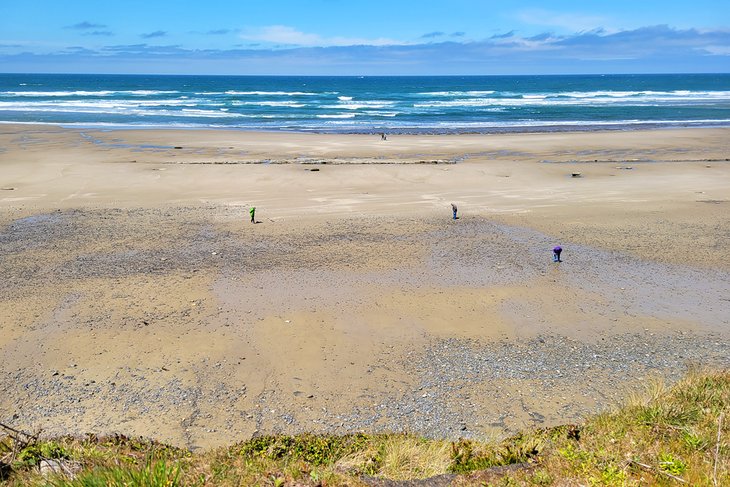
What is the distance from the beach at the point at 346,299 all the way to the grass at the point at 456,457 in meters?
1.24

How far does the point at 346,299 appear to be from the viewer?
11.4 metres

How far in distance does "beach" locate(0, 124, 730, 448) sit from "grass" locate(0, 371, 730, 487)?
1.24m

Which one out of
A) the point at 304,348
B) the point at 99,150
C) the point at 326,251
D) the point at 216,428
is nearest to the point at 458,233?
the point at 326,251

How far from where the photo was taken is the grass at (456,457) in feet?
15.0

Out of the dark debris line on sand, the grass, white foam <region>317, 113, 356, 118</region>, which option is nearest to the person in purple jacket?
the dark debris line on sand

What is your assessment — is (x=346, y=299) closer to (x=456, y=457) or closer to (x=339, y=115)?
(x=456, y=457)

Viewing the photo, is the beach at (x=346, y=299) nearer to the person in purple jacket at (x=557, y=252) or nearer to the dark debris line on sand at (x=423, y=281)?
the dark debris line on sand at (x=423, y=281)

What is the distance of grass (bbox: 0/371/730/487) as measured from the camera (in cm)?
456

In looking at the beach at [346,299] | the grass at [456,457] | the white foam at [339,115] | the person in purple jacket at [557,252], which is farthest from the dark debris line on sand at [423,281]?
the white foam at [339,115]

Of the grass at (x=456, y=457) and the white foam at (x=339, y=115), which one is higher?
the white foam at (x=339, y=115)

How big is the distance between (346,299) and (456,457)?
614 centimetres

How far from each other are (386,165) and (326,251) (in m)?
13.1

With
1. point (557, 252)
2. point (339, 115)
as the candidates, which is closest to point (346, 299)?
point (557, 252)

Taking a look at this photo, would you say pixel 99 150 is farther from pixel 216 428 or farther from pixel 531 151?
pixel 216 428
